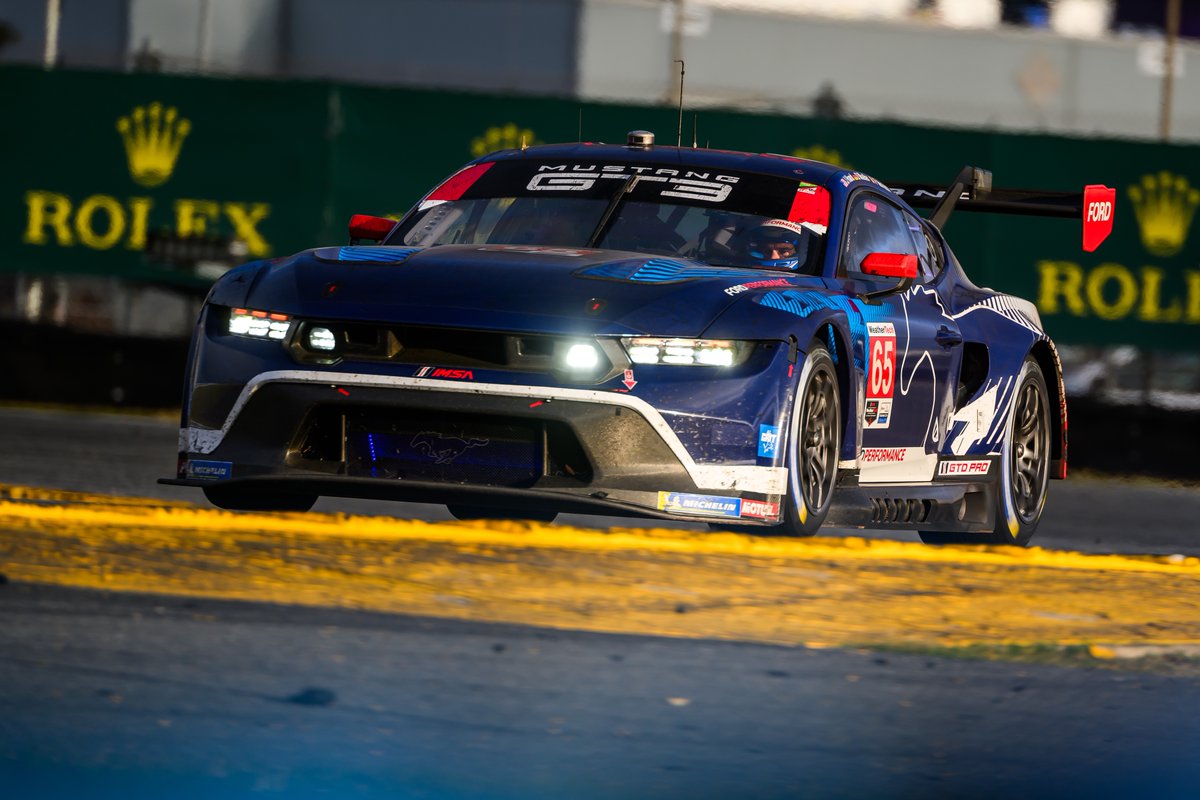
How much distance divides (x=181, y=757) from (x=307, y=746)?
58.0 feet

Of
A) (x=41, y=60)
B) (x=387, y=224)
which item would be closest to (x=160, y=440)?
(x=41, y=60)

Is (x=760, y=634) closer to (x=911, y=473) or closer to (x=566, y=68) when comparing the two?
Result: (x=566, y=68)

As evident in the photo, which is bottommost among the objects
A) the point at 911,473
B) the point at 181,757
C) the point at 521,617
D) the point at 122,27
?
the point at 181,757

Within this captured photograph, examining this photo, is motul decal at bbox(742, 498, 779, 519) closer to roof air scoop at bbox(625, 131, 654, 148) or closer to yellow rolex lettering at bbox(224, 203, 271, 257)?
roof air scoop at bbox(625, 131, 654, 148)

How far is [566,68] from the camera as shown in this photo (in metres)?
30.6

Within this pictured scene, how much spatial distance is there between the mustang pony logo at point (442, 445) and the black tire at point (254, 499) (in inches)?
17.7

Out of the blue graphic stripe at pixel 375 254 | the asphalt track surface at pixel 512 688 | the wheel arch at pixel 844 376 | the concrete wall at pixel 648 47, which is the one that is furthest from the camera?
the asphalt track surface at pixel 512 688

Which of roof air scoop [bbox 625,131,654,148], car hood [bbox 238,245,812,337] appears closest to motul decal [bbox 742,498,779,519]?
car hood [bbox 238,245,812,337]

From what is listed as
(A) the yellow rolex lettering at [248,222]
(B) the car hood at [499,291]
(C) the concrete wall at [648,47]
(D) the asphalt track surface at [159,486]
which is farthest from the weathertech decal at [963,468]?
(C) the concrete wall at [648,47]

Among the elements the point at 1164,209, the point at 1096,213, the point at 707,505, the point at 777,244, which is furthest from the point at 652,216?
the point at 1164,209

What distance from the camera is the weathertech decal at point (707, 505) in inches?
206

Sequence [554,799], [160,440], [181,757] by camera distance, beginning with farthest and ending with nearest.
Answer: [181,757]
[554,799]
[160,440]

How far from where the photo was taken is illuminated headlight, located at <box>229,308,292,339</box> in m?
5.13

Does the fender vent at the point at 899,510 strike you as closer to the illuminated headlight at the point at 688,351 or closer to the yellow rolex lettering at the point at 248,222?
the illuminated headlight at the point at 688,351
